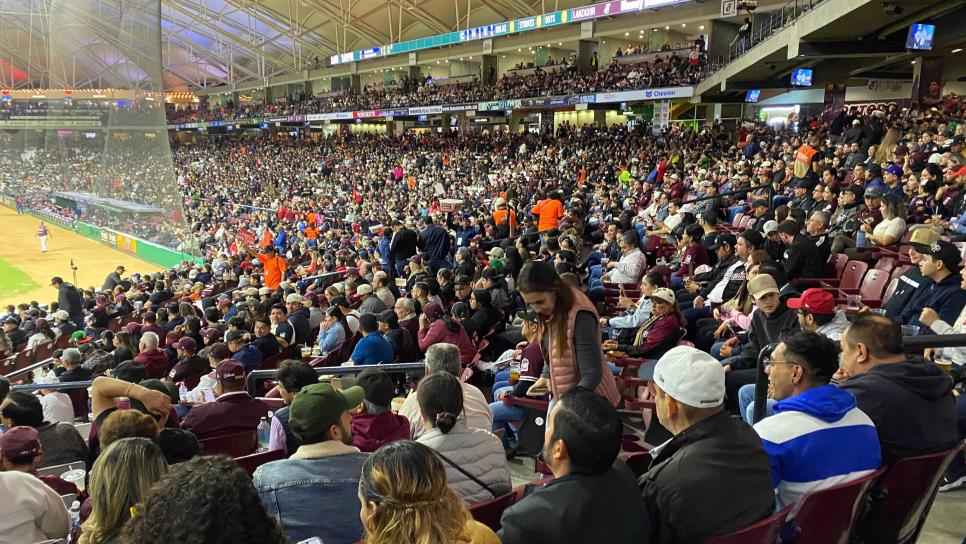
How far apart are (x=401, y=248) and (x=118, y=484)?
387 inches

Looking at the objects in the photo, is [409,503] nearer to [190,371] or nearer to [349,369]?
[349,369]

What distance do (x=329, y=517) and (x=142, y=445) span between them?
776 mm

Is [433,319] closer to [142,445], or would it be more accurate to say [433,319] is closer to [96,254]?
[142,445]

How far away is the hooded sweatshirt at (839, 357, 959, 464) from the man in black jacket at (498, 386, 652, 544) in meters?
1.34

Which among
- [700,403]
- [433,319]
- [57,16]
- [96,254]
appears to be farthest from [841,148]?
[96,254]

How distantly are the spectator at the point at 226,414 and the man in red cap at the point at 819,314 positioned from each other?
3819mm

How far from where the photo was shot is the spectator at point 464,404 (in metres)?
4.09

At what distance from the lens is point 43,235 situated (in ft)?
82.2

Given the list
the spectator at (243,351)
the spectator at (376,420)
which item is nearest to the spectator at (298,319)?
the spectator at (243,351)

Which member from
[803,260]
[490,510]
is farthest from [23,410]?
[803,260]

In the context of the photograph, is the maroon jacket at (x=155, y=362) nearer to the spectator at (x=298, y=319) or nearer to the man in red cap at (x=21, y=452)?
the spectator at (x=298, y=319)

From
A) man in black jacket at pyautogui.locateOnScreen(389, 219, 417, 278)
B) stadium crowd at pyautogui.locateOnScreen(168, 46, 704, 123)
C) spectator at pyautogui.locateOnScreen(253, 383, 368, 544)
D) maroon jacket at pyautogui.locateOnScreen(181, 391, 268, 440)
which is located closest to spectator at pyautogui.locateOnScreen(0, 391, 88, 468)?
maroon jacket at pyautogui.locateOnScreen(181, 391, 268, 440)

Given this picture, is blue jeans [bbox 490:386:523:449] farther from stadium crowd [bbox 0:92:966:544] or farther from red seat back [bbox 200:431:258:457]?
red seat back [bbox 200:431:258:457]

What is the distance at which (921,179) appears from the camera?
10062 millimetres
